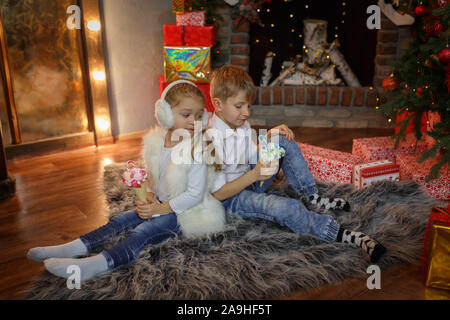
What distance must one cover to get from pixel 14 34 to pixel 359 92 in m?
2.66

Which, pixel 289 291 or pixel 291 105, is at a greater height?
pixel 291 105

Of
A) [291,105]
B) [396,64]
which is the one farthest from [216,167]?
[291,105]

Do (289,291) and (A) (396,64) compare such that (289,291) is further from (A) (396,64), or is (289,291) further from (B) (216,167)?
(A) (396,64)

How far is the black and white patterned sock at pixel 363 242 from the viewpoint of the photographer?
1.54 meters

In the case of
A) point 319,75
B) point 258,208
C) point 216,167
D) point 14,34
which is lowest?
point 258,208

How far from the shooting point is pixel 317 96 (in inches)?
139

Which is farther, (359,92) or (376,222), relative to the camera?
(359,92)

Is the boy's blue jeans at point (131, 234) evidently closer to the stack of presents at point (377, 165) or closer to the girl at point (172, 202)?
the girl at point (172, 202)

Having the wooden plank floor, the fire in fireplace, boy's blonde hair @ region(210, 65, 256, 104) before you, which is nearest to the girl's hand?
the wooden plank floor

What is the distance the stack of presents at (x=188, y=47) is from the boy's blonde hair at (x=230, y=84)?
1.22 m

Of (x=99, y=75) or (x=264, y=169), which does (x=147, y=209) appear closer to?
(x=264, y=169)

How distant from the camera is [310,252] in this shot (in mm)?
1608

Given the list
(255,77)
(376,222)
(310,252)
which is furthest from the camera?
(255,77)

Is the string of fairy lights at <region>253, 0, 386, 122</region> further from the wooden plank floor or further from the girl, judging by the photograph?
the girl
